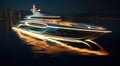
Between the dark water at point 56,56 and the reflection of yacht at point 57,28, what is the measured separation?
0.13 m

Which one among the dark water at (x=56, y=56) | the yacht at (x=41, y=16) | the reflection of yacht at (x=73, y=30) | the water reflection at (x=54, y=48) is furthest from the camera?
the yacht at (x=41, y=16)

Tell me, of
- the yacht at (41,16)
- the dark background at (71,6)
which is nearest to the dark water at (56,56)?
the dark background at (71,6)

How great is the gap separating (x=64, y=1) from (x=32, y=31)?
2.09 ft

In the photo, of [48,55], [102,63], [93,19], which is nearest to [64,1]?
[93,19]

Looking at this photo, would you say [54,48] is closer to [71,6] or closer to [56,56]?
[56,56]

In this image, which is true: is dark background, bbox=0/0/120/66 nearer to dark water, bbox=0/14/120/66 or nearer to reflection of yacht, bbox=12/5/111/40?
dark water, bbox=0/14/120/66

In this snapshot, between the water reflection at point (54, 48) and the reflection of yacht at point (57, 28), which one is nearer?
the water reflection at point (54, 48)

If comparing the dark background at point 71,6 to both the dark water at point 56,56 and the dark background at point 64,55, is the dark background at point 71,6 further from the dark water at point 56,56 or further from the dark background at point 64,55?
the dark water at point 56,56

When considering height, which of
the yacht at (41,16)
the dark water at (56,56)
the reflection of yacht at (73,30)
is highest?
the yacht at (41,16)

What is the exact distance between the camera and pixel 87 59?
2664 mm

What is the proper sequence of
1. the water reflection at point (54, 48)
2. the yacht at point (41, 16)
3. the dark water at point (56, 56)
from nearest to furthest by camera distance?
the dark water at point (56, 56), the water reflection at point (54, 48), the yacht at point (41, 16)

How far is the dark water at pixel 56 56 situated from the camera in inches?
103

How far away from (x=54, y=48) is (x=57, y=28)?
11.1 inches
